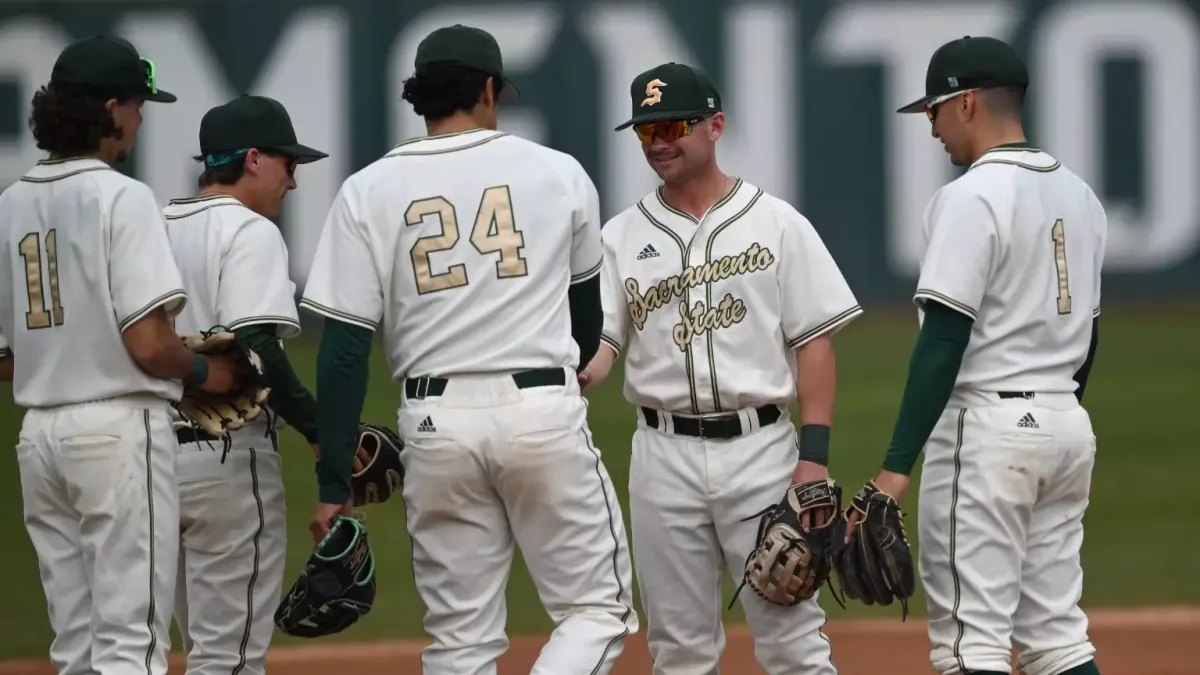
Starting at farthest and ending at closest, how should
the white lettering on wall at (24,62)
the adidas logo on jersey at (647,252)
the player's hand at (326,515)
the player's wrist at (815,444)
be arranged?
the white lettering on wall at (24,62), the adidas logo on jersey at (647,252), the player's wrist at (815,444), the player's hand at (326,515)

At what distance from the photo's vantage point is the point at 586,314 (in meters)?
4.19

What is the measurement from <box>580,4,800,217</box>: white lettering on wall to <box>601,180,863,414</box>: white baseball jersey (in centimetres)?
890

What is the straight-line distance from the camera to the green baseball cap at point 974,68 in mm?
4203

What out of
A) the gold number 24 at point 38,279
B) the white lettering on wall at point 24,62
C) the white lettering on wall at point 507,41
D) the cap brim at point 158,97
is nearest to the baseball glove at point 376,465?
the gold number 24 at point 38,279

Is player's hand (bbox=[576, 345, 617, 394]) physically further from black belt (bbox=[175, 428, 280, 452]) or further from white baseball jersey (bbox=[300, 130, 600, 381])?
black belt (bbox=[175, 428, 280, 452])

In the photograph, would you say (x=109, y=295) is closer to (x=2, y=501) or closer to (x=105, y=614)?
(x=105, y=614)

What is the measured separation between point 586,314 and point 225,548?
1.12 m

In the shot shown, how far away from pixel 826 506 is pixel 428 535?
3.21 ft

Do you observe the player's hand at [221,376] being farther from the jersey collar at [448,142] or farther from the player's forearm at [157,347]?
the jersey collar at [448,142]

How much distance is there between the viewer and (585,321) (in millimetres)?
4199

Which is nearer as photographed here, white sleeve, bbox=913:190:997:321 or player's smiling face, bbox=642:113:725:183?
white sleeve, bbox=913:190:997:321

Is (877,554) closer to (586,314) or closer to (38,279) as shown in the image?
(586,314)

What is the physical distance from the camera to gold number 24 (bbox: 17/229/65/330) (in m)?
3.87

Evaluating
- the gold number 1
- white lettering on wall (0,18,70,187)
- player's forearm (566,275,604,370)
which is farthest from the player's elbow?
white lettering on wall (0,18,70,187)
